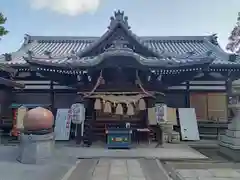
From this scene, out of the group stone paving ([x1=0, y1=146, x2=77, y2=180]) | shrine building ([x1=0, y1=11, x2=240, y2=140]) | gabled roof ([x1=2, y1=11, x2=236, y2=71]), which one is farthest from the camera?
gabled roof ([x1=2, y1=11, x2=236, y2=71])

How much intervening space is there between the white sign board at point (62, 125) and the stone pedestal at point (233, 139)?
6.56 meters

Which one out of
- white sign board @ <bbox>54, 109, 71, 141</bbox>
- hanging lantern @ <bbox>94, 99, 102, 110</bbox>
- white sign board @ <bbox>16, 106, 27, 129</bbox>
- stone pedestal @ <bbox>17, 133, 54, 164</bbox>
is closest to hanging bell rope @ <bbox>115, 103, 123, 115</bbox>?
hanging lantern @ <bbox>94, 99, 102, 110</bbox>

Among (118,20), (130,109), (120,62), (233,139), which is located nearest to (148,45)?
(118,20)

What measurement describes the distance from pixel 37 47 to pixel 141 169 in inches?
470

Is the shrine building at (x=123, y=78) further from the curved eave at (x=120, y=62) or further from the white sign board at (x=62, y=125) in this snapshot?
the white sign board at (x=62, y=125)

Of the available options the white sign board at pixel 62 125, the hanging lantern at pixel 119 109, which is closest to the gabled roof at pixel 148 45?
the white sign board at pixel 62 125

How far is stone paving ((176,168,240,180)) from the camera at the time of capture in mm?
5484

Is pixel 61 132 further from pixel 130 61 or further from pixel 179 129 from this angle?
pixel 179 129

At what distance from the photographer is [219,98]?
12164 millimetres

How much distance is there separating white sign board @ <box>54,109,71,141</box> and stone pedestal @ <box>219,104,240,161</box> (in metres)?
6.56

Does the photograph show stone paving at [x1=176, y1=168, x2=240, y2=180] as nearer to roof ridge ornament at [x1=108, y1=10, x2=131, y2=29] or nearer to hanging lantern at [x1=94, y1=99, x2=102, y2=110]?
hanging lantern at [x1=94, y1=99, x2=102, y2=110]

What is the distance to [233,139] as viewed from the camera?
24.9 feet

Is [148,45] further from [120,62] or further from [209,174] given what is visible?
[209,174]

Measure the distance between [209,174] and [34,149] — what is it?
445 cm
